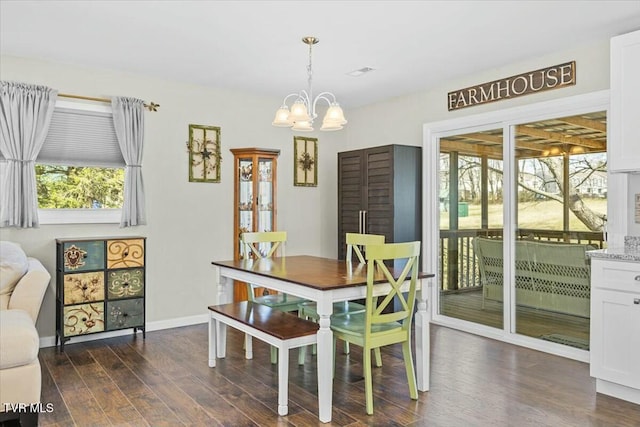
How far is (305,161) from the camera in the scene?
6.01 metres

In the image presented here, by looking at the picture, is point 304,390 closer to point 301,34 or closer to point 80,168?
point 301,34

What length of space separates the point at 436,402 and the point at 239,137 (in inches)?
140

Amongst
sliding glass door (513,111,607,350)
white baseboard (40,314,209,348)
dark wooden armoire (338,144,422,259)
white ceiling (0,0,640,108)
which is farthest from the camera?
dark wooden armoire (338,144,422,259)

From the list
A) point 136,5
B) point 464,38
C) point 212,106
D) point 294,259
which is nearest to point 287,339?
point 294,259

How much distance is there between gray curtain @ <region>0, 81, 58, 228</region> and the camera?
13.3 feet

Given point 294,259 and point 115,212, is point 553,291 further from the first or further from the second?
point 115,212

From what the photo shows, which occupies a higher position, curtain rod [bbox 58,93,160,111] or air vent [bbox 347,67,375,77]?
air vent [bbox 347,67,375,77]

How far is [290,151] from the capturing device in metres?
5.91

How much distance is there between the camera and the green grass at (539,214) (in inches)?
154

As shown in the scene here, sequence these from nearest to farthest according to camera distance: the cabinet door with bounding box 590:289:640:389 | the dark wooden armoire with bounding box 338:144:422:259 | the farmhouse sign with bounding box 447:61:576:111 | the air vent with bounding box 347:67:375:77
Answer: the cabinet door with bounding box 590:289:640:389
the farmhouse sign with bounding box 447:61:576:111
the air vent with bounding box 347:67:375:77
the dark wooden armoire with bounding box 338:144:422:259

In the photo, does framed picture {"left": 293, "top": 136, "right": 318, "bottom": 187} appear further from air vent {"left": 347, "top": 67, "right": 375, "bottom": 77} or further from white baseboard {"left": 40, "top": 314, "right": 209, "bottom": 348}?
white baseboard {"left": 40, "top": 314, "right": 209, "bottom": 348}

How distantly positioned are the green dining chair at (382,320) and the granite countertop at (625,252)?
1241mm

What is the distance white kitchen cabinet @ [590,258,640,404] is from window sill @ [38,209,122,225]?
4.12 metres

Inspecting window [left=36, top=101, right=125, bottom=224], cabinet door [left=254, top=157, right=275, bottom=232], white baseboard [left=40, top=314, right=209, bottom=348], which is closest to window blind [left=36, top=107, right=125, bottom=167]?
window [left=36, top=101, right=125, bottom=224]
